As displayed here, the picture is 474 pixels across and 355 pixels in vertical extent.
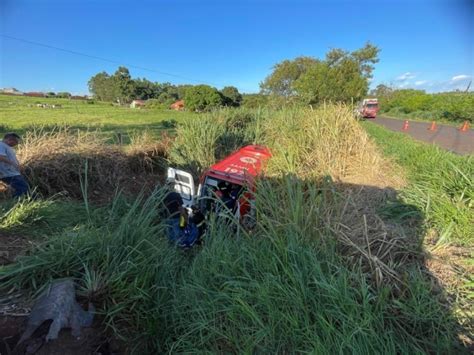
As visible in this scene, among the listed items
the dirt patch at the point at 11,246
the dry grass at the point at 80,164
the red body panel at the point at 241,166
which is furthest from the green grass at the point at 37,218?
the red body panel at the point at 241,166

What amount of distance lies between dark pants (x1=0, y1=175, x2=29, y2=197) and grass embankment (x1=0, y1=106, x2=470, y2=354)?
3.13m

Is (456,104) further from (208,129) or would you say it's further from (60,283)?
(60,283)

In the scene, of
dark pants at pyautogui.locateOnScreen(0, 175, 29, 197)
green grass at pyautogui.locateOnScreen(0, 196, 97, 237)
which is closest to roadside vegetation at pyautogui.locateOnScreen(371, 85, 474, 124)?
green grass at pyautogui.locateOnScreen(0, 196, 97, 237)

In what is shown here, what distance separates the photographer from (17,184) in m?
5.20

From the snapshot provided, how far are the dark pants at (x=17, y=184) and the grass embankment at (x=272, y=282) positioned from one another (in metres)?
3.13

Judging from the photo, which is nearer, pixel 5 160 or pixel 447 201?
pixel 447 201

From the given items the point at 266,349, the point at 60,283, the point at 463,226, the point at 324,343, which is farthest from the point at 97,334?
the point at 463,226

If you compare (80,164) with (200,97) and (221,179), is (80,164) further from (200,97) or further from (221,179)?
(200,97)

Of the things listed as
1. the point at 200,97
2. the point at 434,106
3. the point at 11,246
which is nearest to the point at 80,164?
the point at 11,246

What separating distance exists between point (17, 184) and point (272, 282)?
17.1 feet

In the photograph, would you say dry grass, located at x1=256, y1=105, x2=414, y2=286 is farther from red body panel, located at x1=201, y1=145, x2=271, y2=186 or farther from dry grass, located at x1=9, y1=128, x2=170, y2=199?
dry grass, located at x1=9, y1=128, x2=170, y2=199

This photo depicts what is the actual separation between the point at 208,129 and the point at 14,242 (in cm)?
641

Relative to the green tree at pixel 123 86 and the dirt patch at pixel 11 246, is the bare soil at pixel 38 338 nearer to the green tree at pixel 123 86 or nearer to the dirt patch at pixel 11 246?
the dirt patch at pixel 11 246

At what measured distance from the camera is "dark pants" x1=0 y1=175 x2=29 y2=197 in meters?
5.11
